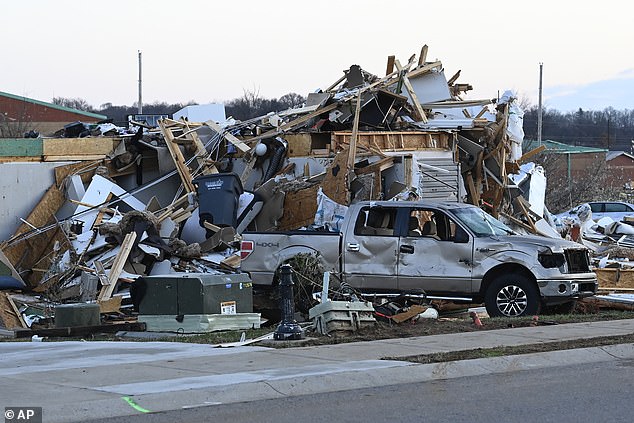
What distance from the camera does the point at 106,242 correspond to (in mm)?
20562

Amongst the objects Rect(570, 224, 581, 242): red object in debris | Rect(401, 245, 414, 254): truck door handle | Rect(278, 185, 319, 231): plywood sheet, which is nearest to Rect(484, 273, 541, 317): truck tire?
Rect(401, 245, 414, 254): truck door handle

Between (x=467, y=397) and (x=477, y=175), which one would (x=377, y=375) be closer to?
(x=467, y=397)

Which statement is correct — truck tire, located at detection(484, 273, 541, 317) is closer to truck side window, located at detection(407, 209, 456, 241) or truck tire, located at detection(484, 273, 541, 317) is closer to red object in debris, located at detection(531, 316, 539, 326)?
red object in debris, located at detection(531, 316, 539, 326)

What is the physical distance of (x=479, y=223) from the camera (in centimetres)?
1642

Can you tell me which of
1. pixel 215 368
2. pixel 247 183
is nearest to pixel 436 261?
pixel 215 368

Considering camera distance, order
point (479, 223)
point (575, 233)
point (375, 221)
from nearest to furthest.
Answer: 1. point (479, 223)
2. point (375, 221)
3. point (575, 233)

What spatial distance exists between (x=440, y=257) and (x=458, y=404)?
290 inches

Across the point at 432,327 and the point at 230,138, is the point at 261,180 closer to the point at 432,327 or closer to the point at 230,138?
the point at 230,138

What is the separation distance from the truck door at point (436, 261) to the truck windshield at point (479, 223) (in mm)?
189

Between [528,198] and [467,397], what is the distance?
18741 mm

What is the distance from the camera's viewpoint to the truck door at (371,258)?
16312mm

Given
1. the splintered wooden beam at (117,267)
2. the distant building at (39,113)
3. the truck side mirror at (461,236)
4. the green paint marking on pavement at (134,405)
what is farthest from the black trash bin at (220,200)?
the distant building at (39,113)

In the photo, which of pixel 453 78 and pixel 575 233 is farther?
pixel 453 78

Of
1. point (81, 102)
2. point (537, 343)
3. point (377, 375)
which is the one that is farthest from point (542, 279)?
point (81, 102)
